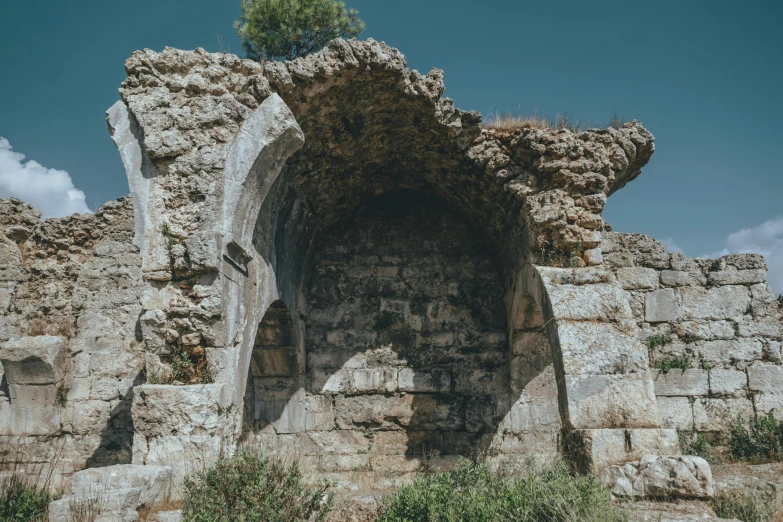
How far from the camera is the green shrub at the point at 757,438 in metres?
6.88

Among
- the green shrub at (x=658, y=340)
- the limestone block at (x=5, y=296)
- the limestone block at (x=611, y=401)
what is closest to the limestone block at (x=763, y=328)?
the green shrub at (x=658, y=340)

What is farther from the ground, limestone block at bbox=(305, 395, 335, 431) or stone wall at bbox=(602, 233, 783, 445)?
stone wall at bbox=(602, 233, 783, 445)

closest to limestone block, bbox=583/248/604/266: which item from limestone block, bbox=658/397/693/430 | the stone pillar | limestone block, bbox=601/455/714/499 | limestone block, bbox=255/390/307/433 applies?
the stone pillar

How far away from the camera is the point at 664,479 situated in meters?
4.10

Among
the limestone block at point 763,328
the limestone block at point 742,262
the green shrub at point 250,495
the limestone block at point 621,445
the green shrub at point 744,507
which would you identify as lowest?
the green shrub at point 744,507

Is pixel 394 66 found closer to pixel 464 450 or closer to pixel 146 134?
pixel 146 134

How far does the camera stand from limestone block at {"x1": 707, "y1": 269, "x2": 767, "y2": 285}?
7.42 meters

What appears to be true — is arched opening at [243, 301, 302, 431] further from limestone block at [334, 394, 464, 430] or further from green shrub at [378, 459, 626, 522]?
green shrub at [378, 459, 626, 522]

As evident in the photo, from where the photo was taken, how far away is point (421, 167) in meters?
7.33

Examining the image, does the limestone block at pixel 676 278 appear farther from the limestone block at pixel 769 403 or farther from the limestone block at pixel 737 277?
the limestone block at pixel 769 403

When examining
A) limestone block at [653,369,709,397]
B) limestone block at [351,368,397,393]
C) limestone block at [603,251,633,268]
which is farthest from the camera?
limestone block at [351,368,397,393]

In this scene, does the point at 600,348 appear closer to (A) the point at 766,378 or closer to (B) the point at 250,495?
(B) the point at 250,495

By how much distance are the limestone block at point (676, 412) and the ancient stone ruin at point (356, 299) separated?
2 centimetres

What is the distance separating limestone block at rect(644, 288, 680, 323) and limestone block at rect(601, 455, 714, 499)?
353 cm
